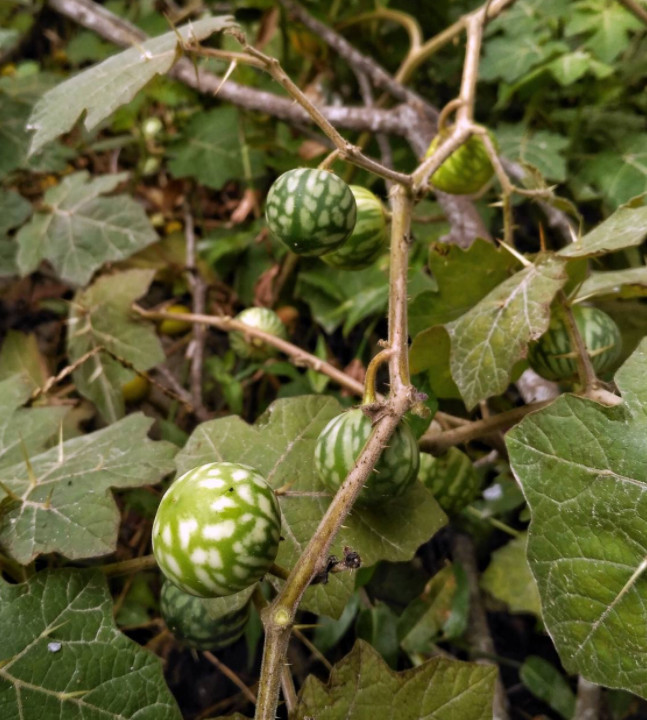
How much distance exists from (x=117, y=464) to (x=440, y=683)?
83 centimetres

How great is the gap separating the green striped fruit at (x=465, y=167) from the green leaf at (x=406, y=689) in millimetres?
1210

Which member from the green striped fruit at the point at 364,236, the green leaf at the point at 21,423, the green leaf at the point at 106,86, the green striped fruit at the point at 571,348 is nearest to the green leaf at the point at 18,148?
the green leaf at the point at 106,86

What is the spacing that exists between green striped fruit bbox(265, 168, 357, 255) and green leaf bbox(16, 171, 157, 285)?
3.90ft

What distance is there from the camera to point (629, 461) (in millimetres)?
1116

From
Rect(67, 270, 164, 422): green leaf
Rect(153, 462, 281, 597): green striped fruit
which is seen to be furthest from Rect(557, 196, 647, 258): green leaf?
Rect(67, 270, 164, 422): green leaf

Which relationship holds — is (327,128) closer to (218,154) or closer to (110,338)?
(110,338)

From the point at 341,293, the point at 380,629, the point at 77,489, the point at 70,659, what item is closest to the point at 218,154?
the point at 341,293

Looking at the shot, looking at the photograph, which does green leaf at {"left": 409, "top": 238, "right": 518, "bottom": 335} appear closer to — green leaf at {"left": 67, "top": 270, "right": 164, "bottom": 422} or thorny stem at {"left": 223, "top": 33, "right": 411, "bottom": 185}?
thorny stem at {"left": 223, "top": 33, "right": 411, "bottom": 185}

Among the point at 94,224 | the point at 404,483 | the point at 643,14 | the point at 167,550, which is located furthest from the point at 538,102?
the point at 167,550

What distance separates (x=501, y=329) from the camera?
1328 millimetres

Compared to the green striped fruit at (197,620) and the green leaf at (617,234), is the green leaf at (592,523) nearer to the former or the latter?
the green leaf at (617,234)

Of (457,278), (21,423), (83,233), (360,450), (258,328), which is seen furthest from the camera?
(83,233)

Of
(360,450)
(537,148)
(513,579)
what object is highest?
(360,450)

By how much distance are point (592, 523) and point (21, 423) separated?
145 cm
